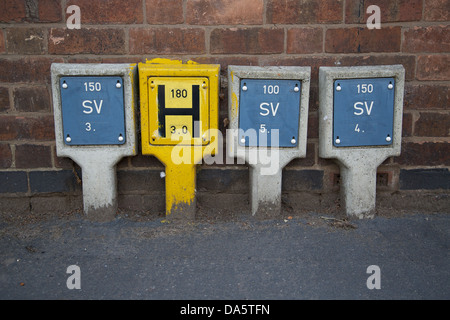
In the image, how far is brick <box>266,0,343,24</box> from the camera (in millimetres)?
2162

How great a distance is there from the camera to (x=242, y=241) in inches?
79.2

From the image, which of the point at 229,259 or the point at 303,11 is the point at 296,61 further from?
the point at 229,259

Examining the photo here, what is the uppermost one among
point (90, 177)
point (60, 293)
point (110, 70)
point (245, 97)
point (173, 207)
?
point (110, 70)

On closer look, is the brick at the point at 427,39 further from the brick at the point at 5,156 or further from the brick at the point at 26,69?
the brick at the point at 5,156

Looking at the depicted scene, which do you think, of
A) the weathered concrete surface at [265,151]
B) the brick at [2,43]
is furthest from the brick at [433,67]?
the brick at [2,43]

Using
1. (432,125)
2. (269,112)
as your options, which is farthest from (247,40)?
(432,125)

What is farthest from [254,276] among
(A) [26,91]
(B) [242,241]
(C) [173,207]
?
(A) [26,91]

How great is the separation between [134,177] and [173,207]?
0.30 m

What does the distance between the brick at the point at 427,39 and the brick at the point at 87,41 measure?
1.46 meters

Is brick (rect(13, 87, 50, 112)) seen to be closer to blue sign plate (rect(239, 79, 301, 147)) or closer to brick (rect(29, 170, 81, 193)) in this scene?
brick (rect(29, 170, 81, 193))

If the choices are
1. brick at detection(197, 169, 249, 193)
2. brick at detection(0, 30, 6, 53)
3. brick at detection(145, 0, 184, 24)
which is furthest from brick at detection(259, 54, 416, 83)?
brick at detection(0, 30, 6, 53)

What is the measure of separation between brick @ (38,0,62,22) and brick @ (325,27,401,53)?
1359mm

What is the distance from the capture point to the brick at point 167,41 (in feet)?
7.16

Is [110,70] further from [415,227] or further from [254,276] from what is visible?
[415,227]
